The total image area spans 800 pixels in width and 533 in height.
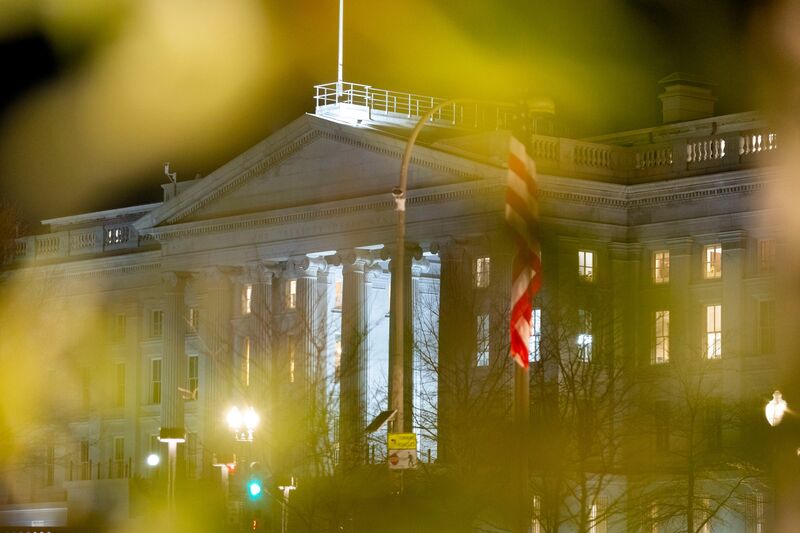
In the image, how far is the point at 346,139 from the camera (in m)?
70.9

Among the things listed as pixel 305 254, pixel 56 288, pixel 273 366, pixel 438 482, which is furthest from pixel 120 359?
pixel 438 482

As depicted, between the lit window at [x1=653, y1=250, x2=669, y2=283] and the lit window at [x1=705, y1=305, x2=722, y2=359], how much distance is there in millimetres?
2540

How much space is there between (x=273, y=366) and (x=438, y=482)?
12290 mm

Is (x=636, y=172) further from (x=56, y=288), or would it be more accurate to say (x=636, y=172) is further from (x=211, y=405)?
(x=56, y=288)

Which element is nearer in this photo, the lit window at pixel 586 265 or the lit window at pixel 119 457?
the lit window at pixel 586 265

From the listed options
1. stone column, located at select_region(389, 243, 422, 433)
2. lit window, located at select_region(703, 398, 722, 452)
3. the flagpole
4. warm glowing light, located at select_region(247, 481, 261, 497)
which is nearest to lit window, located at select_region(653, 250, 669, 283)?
lit window, located at select_region(703, 398, 722, 452)

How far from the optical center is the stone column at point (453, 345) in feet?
171

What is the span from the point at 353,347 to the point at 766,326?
14777mm

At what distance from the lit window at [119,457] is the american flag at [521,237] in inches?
2512

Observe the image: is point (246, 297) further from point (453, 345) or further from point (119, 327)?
point (453, 345)

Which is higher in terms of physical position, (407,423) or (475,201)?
(475,201)

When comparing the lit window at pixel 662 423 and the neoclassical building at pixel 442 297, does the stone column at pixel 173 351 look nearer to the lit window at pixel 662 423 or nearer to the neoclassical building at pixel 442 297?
the neoclassical building at pixel 442 297

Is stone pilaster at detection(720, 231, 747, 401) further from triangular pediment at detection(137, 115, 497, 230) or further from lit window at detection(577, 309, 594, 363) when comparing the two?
triangular pediment at detection(137, 115, 497, 230)

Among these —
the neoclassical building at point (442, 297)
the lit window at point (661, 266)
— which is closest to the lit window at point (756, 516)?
the neoclassical building at point (442, 297)
